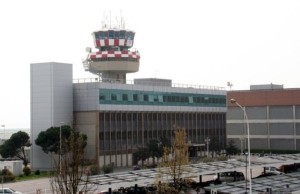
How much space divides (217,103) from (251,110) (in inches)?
614

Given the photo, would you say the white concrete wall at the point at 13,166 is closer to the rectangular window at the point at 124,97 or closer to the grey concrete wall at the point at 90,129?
the grey concrete wall at the point at 90,129

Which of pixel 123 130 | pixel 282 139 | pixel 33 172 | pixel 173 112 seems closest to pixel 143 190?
pixel 33 172

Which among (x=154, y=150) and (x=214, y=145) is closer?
(x=154, y=150)

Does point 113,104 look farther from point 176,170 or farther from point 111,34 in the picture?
point 176,170

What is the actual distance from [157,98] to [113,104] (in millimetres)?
11850

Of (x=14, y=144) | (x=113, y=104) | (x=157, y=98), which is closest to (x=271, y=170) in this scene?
(x=113, y=104)

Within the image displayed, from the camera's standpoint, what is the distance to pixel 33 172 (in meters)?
83.7

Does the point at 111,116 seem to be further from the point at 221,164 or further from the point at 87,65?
the point at 221,164

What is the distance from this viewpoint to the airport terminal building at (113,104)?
87625mm

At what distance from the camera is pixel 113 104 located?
91.0 metres

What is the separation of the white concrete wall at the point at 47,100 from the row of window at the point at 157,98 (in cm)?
587

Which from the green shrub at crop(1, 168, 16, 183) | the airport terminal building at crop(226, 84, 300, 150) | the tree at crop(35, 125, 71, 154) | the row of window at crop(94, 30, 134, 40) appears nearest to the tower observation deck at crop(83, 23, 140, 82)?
the row of window at crop(94, 30, 134, 40)

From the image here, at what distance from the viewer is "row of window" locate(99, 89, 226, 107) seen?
90713 mm

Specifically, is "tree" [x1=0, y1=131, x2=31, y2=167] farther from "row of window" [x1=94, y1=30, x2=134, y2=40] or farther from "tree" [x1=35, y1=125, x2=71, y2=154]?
"row of window" [x1=94, y1=30, x2=134, y2=40]
